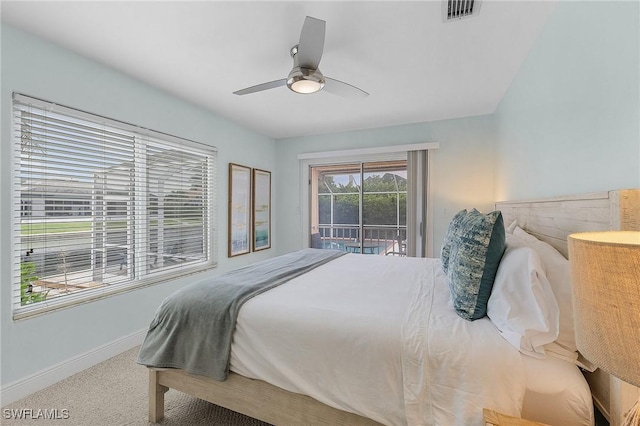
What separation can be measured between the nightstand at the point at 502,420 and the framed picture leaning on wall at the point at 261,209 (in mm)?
3659

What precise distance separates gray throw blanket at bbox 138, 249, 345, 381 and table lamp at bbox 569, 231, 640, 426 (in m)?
1.33

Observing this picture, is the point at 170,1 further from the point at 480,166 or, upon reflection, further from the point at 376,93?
the point at 480,166

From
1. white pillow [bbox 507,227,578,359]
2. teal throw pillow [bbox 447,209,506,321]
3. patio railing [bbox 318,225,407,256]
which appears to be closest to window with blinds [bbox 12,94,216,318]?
patio railing [bbox 318,225,407,256]

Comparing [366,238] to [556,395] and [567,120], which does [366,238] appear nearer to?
[567,120]

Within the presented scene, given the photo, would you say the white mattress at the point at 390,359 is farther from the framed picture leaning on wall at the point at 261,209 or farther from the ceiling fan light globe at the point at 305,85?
the framed picture leaning on wall at the point at 261,209

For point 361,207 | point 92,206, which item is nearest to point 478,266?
point 92,206

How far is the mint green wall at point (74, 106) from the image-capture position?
176 centimetres

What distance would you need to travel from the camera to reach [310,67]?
74.7 inches

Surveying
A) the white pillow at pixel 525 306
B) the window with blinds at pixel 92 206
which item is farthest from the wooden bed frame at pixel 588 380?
the window with blinds at pixel 92 206

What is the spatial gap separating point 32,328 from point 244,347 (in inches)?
66.3

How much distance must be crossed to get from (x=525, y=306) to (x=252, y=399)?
4.30 ft

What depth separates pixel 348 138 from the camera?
4.30 meters

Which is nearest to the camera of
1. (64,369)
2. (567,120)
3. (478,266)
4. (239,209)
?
(478,266)

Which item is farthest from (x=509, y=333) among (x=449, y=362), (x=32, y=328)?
(x=32, y=328)
